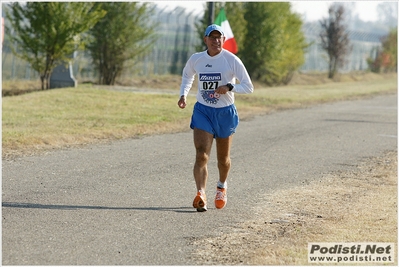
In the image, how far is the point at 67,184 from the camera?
9703 millimetres

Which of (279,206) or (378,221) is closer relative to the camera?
(378,221)

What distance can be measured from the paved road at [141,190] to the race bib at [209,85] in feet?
3.90

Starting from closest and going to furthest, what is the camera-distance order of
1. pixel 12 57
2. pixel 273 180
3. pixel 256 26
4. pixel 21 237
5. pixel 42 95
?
pixel 21 237, pixel 273 180, pixel 42 95, pixel 12 57, pixel 256 26

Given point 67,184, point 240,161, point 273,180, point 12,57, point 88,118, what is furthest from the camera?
point 12,57

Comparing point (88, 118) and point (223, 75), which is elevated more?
point (223, 75)

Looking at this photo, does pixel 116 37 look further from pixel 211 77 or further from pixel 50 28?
pixel 211 77

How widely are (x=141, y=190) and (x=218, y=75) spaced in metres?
1.94

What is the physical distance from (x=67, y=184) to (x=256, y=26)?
92.7 ft

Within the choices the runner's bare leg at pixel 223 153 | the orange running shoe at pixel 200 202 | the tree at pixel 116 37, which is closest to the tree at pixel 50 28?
the tree at pixel 116 37

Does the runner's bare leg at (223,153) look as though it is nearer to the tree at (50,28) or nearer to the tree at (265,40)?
the tree at (50,28)

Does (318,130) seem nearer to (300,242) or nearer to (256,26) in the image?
(300,242)

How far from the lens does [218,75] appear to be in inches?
327

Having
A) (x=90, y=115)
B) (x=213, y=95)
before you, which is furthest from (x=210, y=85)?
(x=90, y=115)

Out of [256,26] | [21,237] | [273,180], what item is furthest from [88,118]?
[256,26]
